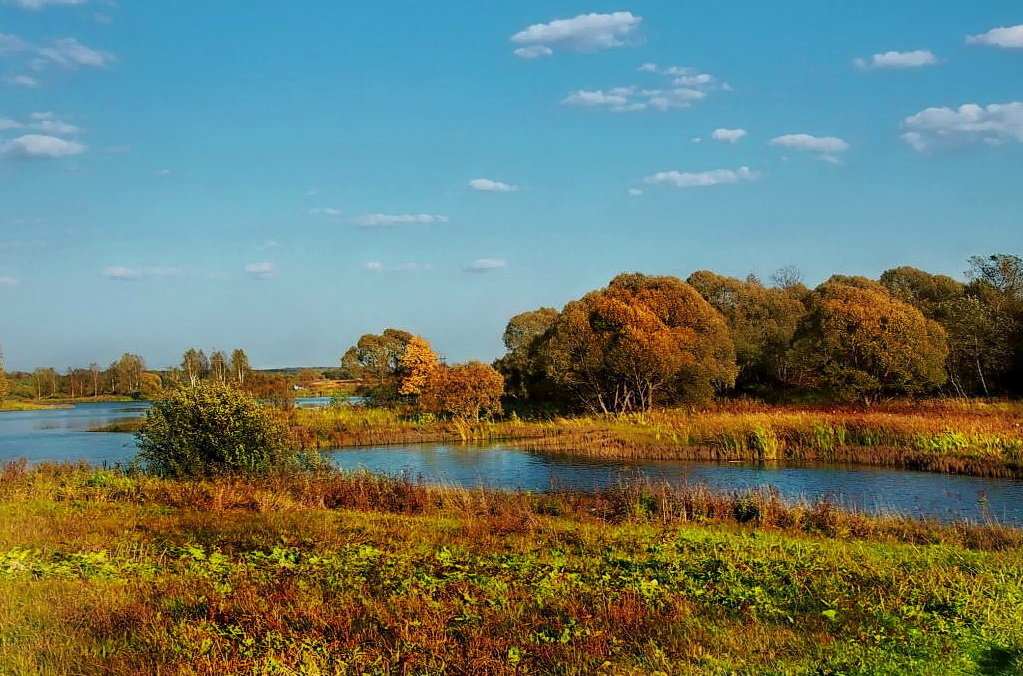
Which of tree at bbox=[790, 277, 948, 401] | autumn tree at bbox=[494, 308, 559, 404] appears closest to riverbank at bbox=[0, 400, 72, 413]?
autumn tree at bbox=[494, 308, 559, 404]

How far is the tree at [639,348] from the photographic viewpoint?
148 ft

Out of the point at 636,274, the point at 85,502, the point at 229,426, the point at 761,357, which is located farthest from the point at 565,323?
the point at 85,502

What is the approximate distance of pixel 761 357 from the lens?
6012 centimetres

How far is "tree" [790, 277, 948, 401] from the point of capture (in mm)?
42625

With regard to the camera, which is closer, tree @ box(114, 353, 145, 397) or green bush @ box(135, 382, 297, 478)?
green bush @ box(135, 382, 297, 478)

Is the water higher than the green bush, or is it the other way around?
the green bush

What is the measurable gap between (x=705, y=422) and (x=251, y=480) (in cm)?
2265

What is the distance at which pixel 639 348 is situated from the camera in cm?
4441

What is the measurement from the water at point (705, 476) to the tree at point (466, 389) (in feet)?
20.8

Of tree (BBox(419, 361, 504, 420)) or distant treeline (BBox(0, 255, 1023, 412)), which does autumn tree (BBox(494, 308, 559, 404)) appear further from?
tree (BBox(419, 361, 504, 420))

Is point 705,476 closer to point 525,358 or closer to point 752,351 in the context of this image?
point 752,351

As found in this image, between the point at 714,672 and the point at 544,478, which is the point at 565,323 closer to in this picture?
the point at 544,478

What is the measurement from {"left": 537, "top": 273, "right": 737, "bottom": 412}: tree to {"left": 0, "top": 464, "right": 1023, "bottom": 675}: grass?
3136 centimetres

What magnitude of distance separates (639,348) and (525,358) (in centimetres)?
2052
